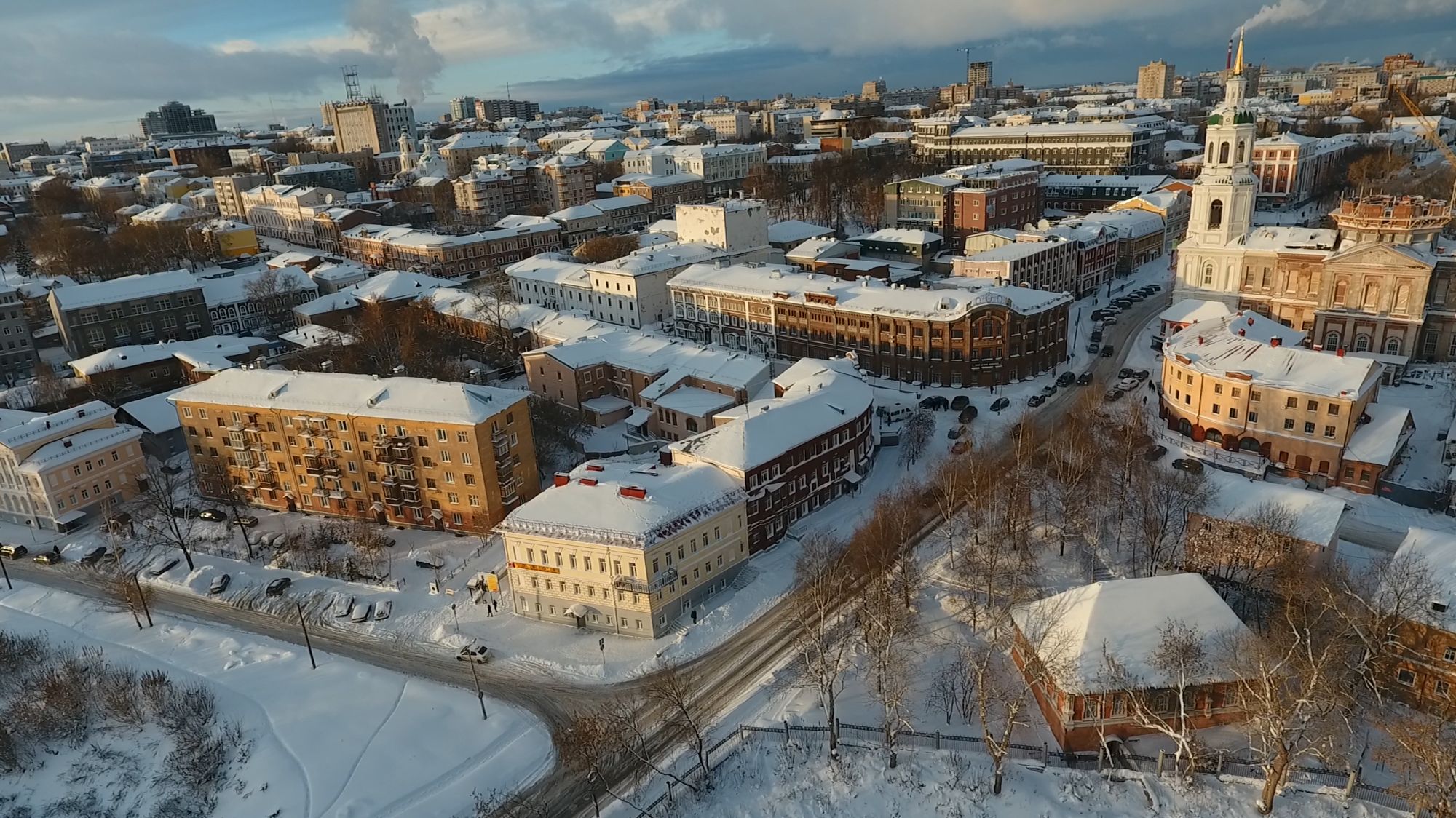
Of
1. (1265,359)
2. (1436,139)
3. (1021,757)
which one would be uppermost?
(1436,139)

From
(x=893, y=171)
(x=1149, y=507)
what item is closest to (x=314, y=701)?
(x=1149, y=507)

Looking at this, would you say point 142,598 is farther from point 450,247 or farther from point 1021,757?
point 450,247

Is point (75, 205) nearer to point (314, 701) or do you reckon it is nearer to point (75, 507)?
point (75, 507)

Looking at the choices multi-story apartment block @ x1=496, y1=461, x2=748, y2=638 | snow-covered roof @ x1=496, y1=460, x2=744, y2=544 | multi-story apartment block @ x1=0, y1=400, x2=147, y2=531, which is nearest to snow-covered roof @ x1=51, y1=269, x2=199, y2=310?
multi-story apartment block @ x1=0, y1=400, x2=147, y2=531

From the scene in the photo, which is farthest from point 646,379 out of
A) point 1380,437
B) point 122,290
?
point 122,290

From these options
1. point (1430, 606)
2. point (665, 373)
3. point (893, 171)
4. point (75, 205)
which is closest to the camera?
point (1430, 606)
